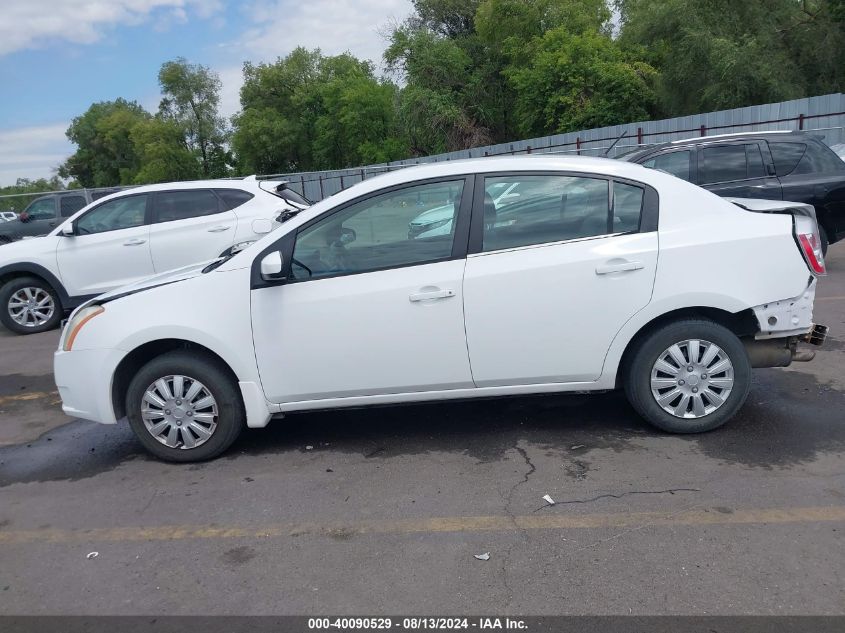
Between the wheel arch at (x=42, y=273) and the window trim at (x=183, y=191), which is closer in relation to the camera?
the window trim at (x=183, y=191)

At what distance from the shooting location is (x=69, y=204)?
55.7 feet

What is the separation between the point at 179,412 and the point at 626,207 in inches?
121

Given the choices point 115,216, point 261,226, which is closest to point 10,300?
point 115,216

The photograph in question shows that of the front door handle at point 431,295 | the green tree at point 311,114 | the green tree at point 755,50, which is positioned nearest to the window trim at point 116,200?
the front door handle at point 431,295

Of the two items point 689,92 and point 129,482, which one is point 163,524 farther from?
point 689,92

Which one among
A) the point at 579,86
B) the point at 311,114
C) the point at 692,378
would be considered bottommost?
the point at 692,378

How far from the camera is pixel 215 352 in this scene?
15.1 ft

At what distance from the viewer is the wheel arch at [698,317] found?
459 centimetres

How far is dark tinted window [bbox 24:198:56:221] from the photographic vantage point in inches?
663

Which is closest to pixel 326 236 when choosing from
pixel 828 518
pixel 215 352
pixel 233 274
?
pixel 233 274

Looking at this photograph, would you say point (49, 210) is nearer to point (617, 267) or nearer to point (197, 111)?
point (617, 267)

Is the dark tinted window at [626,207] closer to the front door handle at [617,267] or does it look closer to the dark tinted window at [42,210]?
the front door handle at [617,267]

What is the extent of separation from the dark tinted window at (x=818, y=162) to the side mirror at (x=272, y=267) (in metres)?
7.15

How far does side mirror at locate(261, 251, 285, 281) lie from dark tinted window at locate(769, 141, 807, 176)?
701cm
